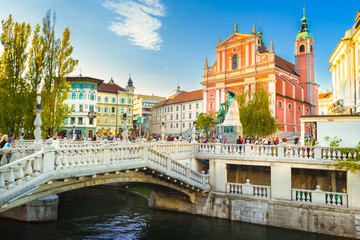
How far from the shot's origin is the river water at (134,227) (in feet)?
50.4

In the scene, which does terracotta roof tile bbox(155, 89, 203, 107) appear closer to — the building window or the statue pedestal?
the building window

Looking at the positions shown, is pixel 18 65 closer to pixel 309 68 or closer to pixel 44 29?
pixel 44 29

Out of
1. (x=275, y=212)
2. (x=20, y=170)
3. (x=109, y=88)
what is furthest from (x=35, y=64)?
(x=109, y=88)

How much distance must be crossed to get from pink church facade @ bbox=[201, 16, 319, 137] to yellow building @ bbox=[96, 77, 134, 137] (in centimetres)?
2776

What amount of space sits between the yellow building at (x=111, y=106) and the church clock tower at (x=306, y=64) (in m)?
44.8

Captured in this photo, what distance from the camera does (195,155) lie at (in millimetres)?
20172

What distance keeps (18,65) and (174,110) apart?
205ft

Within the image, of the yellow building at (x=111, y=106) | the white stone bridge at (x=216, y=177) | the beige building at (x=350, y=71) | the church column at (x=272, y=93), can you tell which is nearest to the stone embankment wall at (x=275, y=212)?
the white stone bridge at (x=216, y=177)

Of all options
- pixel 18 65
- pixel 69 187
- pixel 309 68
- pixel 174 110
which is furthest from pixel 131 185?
pixel 174 110

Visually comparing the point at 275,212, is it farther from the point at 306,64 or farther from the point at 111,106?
the point at 111,106

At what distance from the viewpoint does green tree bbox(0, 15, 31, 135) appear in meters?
19.9

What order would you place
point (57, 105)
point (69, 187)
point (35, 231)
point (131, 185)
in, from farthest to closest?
point (131, 185) < point (57, 105) < point (35, 231) < point (69, 187)

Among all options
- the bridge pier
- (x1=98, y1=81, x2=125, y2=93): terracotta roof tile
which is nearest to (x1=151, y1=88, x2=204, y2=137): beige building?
(x1=98, y1=81, x2=125, y2=93): terracotta roof tile

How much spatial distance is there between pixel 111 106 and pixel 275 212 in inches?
2526
